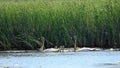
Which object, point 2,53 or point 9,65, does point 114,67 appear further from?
point 2,53

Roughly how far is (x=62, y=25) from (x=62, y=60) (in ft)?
12.0

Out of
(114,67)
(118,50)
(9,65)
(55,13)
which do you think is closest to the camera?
(114,67)

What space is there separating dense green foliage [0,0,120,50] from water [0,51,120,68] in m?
1.22

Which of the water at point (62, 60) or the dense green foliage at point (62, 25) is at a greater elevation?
the dense green foliage at point (62, 25)

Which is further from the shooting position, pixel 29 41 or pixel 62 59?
pixel 29 41

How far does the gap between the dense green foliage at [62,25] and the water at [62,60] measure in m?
1.22

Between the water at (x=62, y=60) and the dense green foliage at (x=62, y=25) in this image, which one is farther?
the dense green foliage at (x=62, y=25)

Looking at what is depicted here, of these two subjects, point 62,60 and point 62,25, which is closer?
point 62,60

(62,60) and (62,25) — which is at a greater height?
(62,25)

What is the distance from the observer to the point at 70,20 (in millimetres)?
25656

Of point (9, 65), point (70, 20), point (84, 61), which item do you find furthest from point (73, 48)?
point (9, 65)

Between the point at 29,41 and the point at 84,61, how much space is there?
4140mm

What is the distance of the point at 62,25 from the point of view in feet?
83.8

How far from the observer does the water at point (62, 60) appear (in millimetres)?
20558
